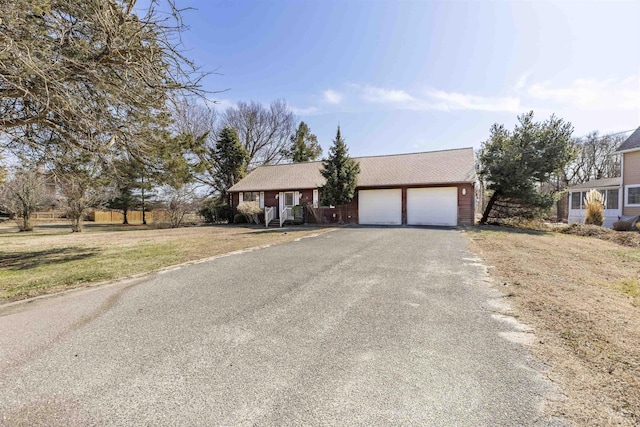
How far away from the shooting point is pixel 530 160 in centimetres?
1556

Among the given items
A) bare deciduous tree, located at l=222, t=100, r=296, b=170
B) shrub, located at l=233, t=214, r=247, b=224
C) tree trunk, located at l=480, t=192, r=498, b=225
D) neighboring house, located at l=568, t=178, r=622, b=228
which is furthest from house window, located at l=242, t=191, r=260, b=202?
neighboring house, located at l=568, t=178, r=622, b=228

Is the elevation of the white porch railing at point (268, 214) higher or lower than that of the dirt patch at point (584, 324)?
higher

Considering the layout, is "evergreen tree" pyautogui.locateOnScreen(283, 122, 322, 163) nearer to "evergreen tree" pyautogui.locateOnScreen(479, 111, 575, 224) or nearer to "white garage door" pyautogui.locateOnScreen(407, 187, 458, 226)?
"white garage door" pyautogui.locateOnScreen(407, 187, 458, 226)

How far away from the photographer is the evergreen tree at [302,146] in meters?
31.5

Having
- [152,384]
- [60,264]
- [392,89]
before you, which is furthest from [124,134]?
[392,89]

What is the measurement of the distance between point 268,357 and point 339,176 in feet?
50.4

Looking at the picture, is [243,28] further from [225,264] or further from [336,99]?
[336,99]

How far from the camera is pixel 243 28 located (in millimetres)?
8703

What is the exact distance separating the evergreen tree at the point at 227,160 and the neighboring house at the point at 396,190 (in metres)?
3.97

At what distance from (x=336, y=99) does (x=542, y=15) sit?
1269 centimetres

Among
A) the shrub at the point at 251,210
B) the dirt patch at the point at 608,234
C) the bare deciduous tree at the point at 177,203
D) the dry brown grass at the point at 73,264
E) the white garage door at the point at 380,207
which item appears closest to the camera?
the dry brown grass at the point at 73,264

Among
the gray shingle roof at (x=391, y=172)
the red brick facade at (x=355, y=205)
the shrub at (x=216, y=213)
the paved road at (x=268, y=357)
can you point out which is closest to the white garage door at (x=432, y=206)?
the red brick facade at (x=355, y=205)

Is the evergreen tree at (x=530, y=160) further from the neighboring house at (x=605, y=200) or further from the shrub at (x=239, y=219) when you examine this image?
the shrub at (x=239, y=219)

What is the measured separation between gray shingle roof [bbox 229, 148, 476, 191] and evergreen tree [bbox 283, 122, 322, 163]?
725 cm
